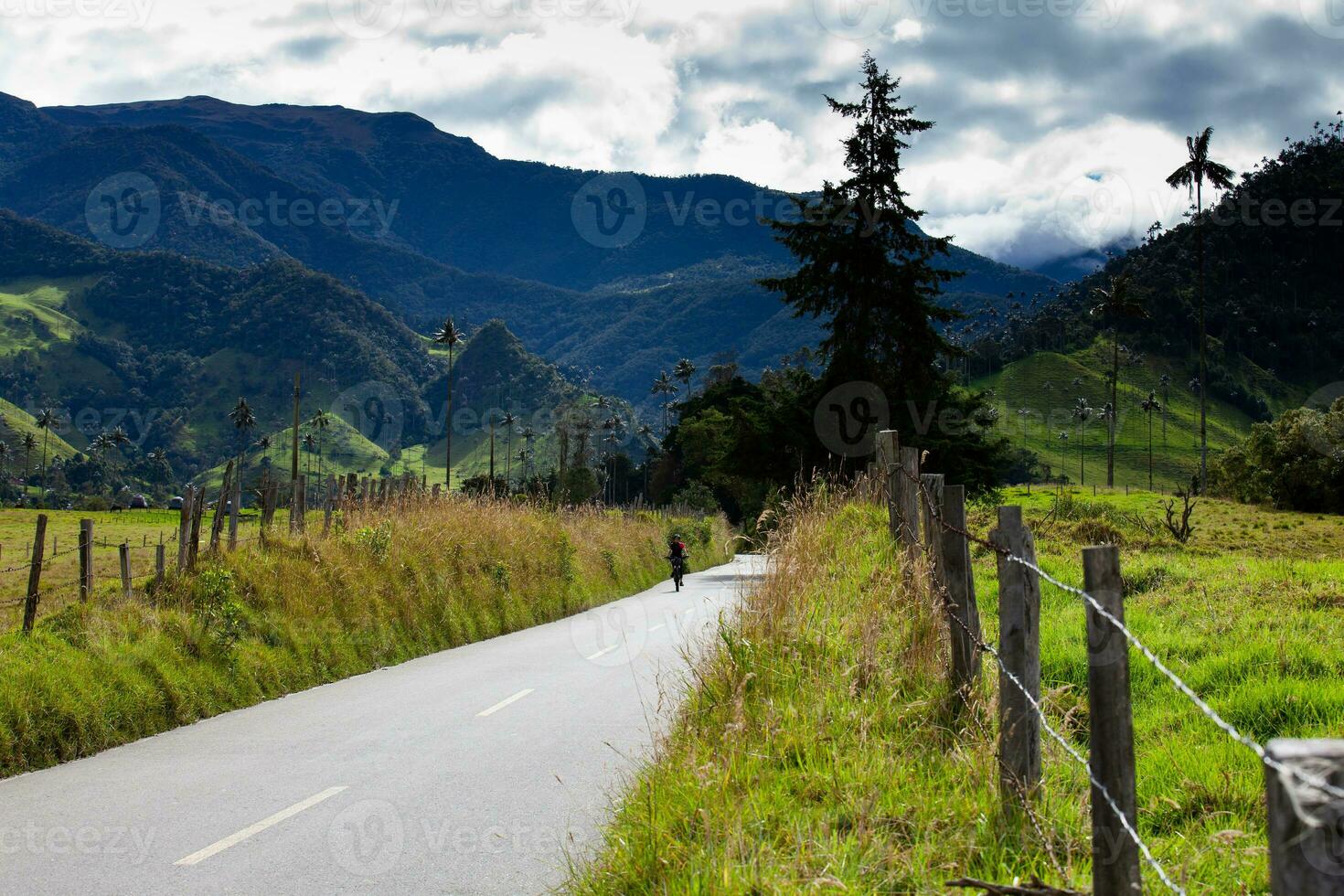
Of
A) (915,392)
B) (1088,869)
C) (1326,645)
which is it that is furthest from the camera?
(915,392)

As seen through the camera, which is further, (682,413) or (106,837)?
(682,413)

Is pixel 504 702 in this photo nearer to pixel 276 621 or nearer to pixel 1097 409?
pixel 276 621

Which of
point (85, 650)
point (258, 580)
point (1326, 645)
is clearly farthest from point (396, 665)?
point (1326, 645)

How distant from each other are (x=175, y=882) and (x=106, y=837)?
4.07ft

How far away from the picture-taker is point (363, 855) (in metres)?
6.25

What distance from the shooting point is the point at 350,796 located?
24.7 feet

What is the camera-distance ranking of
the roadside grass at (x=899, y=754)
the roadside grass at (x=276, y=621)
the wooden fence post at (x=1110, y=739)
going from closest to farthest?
1. the wooden fence post at (x=1110, y=739)
2. the roadside grass at (x=899, y=754)
3. the roadside grass at (x=276, y=621)

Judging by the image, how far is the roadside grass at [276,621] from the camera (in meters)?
A: 9.78

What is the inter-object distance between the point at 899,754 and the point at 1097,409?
157 metres

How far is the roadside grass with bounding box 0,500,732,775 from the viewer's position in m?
9.78

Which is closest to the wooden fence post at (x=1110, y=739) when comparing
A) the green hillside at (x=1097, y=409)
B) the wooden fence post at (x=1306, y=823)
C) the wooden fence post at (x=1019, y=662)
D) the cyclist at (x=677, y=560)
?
the wooden fence post at (x=1019, y=662)

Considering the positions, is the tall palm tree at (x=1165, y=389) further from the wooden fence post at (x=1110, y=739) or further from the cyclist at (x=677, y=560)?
the wooden fence post at (x=1110, y=739)

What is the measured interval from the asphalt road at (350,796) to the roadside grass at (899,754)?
0.76 m

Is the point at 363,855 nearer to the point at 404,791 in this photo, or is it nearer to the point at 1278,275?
the point at 404,791
